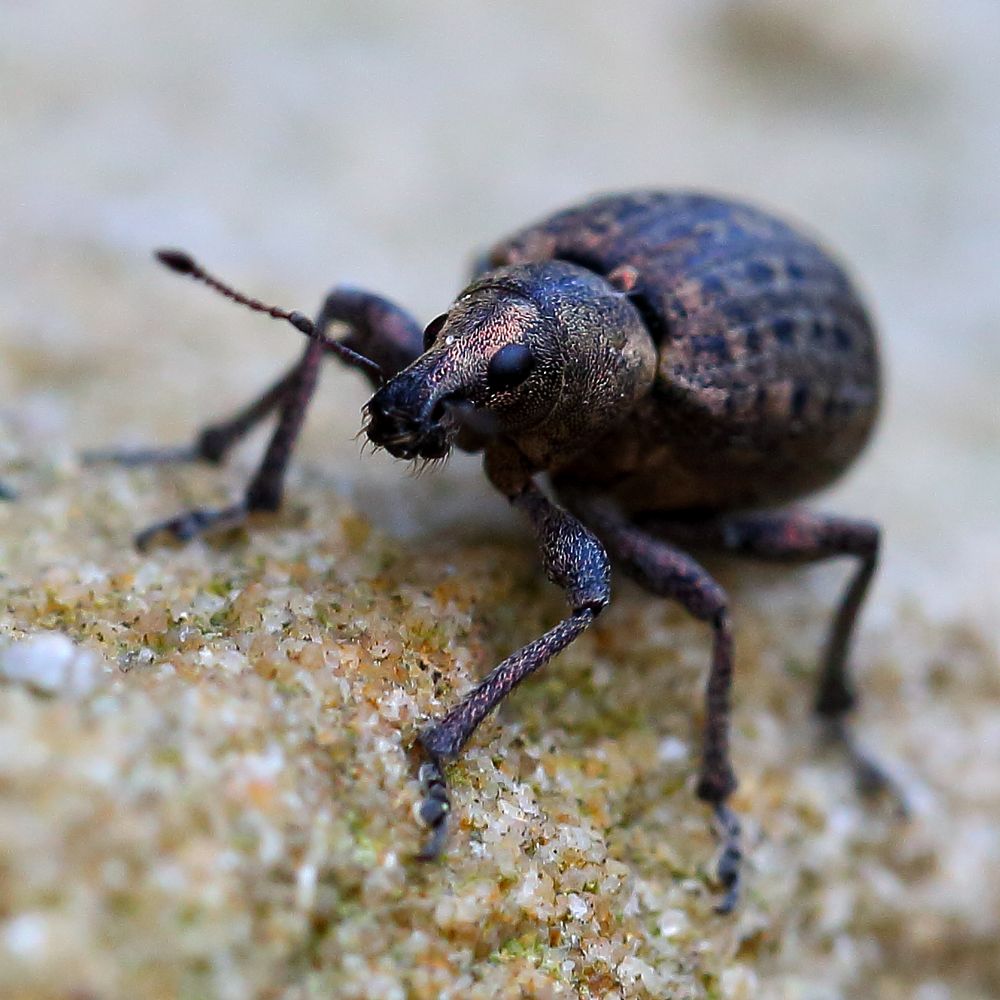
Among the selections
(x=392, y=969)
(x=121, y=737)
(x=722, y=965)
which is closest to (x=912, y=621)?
(x=722, y=965)

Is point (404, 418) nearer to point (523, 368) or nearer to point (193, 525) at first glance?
point (523, 368)

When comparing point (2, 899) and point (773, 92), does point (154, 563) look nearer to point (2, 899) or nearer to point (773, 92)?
point (2, 899)

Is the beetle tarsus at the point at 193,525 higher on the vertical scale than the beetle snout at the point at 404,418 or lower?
lower

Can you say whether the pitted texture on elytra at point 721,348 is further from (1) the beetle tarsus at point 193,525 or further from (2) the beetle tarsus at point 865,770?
(1) the beetle tarsus at point 193,525

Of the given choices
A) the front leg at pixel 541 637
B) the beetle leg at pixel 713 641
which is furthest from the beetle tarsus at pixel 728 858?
the front leg at pixel 541 637

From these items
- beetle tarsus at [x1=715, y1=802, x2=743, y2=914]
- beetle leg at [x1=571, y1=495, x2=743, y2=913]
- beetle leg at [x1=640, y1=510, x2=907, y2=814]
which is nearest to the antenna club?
beetle leg at [x1=571, y1=495, x2=743, y2=913]

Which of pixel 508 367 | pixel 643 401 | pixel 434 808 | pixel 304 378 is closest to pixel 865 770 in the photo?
pixel 643 401
